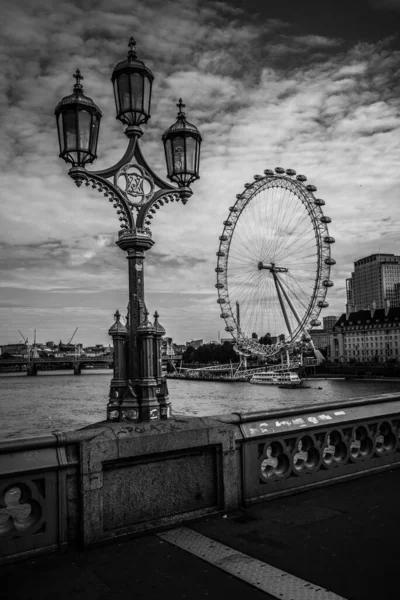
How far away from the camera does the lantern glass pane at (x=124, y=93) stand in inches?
341

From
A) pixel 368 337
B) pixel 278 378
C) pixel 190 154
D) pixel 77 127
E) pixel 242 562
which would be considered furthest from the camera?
pixel 368 337

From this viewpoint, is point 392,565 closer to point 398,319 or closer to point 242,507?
point 242,507

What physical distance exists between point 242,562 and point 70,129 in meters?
6.02

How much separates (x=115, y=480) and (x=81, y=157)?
470 cm

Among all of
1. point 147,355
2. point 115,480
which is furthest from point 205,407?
point 115,480

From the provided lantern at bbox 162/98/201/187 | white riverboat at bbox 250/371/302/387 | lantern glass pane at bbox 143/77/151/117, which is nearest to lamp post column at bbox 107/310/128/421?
lantern at bbox 162/98/201/187

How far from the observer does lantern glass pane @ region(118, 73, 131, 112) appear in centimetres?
866

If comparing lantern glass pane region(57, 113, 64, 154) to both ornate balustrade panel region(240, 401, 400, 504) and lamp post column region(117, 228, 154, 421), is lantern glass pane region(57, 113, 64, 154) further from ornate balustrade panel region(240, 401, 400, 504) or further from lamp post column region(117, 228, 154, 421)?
ornate balustrade panel region(240, 401, 400, 504)

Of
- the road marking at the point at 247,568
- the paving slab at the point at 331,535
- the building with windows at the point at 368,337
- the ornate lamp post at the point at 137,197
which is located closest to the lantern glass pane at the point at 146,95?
the ornate lamp post at the point at 137,197

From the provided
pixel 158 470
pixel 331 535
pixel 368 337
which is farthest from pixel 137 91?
pixel 368 337

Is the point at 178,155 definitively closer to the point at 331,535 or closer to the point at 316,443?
the point at 316,443

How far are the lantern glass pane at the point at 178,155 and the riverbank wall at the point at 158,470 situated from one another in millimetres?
4372

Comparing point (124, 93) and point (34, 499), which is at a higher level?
point (124, 93)

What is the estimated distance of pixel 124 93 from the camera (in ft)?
28.6
